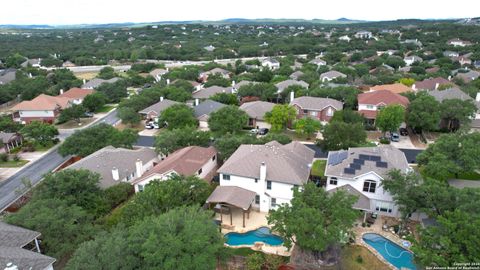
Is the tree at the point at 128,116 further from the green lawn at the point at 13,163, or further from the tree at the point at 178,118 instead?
the green lawn at the point at 13,163

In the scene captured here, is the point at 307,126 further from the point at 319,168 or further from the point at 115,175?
the point at 115,175

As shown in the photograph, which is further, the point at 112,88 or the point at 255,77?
the point at 255,77

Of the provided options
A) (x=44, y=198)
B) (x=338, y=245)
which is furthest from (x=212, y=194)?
(x=44, y=198)

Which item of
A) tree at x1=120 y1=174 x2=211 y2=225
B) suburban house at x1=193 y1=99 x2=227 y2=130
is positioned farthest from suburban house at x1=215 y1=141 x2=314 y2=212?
suburban house at x1=193 y1=99 x2=227 y2=130

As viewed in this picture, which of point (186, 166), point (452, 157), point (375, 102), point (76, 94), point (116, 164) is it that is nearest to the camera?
point (452, 157)

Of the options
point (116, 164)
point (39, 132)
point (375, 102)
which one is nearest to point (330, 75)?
point (375, 102)

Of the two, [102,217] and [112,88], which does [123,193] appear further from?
[112,88]

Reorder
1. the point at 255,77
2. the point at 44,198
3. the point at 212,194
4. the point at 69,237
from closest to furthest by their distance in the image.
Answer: the point at 69,237, the point at 44,198, the point at 212,194, the point at 255,77

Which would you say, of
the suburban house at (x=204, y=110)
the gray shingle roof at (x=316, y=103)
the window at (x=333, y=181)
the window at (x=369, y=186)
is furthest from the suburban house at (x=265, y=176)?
the suburban house at (x=204, y=110)
